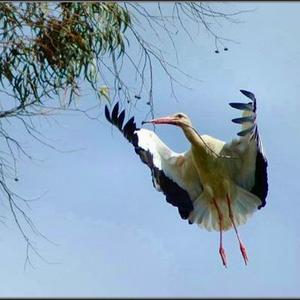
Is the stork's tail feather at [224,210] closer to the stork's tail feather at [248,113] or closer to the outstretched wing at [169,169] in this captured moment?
the outstretched wing at [169,169]

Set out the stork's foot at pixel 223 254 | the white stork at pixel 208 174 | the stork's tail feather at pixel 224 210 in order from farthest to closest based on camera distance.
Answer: the stork's tail feather at pixel 224 210 → the white stork at pixel 208 174 → the stork's foot at pixel 223 254

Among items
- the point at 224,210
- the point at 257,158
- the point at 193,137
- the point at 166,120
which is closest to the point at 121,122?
the point at 166,120

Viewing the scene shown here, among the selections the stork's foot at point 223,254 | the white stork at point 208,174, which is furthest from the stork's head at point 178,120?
the stork's foot at point 223,254

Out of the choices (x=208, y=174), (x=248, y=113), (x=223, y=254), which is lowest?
(x=223, y=254)

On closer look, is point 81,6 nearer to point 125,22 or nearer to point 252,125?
point 125,22

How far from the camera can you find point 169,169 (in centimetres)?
273

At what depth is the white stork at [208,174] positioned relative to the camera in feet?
8.30

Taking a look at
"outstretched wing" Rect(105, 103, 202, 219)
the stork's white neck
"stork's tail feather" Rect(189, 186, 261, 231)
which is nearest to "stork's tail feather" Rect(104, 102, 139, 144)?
"outstretched wing" Rect(105, 103, 202, 219)

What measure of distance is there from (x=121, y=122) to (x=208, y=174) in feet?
1.67

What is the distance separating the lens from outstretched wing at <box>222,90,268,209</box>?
7.68 feet

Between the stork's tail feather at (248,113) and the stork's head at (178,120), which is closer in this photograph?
the stork's tail feather at (248,113)

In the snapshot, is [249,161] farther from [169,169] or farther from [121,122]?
[121,122]

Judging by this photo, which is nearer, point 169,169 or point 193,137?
point 193,137

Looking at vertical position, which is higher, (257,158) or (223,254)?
(257,158)
